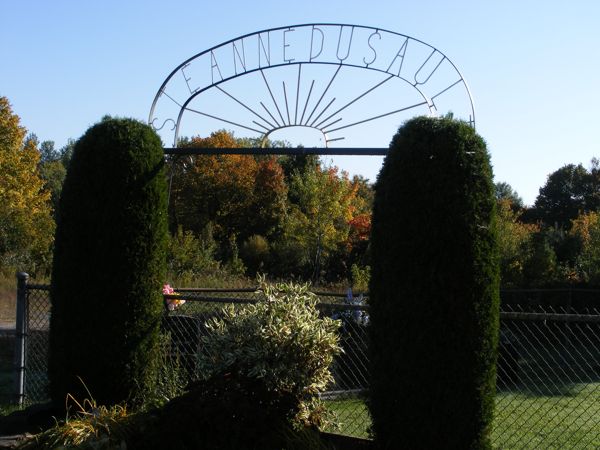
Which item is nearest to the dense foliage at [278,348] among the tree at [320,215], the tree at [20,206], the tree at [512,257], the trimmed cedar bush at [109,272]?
the trimmed cedar bush at [109,272]

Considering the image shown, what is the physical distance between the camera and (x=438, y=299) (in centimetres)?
480

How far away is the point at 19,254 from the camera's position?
27828 mm

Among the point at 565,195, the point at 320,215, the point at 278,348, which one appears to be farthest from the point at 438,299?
the point at 565,195

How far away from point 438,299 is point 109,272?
3066mm

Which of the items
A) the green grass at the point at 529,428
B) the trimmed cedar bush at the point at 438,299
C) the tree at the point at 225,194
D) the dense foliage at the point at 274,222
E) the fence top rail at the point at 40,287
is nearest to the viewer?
the trimmed cedar bush at the point at 438,299

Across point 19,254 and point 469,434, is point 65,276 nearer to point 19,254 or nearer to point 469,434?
point 469,434

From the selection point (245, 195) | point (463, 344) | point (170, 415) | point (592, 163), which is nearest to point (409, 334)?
point (463, 344)

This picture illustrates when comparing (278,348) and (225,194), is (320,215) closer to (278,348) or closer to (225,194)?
(225,194)

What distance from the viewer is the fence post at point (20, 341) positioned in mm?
7953

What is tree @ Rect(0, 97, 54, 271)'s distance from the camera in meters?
28.6

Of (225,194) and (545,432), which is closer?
(545,432)

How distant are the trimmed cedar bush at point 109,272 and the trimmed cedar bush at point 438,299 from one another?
2409 millimetres

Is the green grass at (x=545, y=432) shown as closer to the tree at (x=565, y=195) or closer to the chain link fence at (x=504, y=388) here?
the chain link fence at (x=504, y=388)

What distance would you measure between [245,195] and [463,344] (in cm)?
3339
